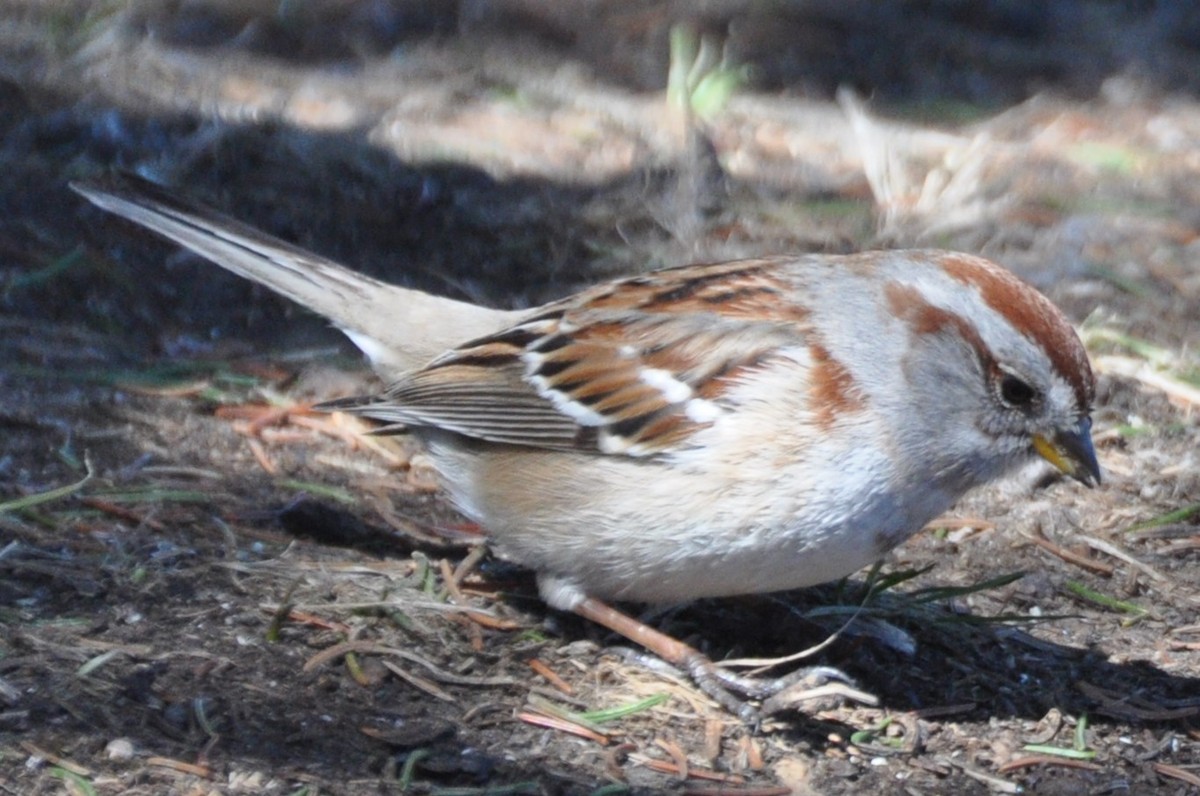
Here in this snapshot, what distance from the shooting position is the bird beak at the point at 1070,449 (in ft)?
12.4

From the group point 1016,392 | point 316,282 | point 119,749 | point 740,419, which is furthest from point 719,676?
point 316,282

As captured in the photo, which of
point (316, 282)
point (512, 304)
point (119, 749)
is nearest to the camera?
point (119, 749)

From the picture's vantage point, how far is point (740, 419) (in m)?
3.71

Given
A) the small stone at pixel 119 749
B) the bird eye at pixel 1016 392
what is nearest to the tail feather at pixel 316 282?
the bird eye at pixel 1016 392

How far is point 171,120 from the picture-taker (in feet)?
21.1

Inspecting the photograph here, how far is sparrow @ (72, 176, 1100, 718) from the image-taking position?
143 inches

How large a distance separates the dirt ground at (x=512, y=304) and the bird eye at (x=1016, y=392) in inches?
22.4

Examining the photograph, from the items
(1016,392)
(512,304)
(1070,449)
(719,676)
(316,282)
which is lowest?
(719,676)

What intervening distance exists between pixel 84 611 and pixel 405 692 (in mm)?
751

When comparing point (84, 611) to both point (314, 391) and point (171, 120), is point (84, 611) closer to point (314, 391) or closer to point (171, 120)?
point (314, 391)

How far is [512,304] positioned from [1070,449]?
2.33 meters

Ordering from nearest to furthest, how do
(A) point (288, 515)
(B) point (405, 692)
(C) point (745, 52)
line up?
(B) point (405, 692) < (A) point (288, 515) < (C) point (745, 52)

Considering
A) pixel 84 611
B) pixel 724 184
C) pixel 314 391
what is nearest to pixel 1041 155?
pixel 724 184

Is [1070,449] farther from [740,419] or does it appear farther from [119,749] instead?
[119,749]
